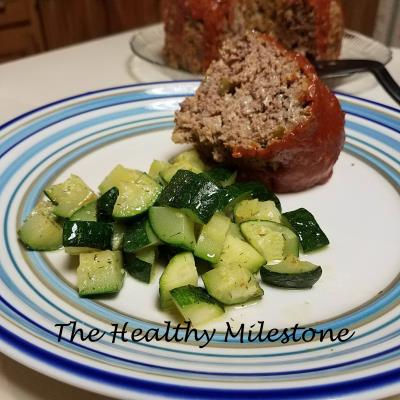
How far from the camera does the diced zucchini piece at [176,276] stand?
5.36 ft

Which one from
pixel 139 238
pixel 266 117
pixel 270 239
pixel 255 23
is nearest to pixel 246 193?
pixel 270 239

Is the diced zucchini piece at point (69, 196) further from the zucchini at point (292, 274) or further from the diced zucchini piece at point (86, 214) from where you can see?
the zucchini at point (292, 274)

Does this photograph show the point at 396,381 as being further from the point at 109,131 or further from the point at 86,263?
the point at 109,131

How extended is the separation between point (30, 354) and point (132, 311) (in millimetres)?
390

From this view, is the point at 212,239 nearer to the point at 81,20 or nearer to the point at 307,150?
the point at 307,150

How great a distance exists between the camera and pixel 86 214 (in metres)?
1.90

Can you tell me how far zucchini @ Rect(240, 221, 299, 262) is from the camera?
1827 mm

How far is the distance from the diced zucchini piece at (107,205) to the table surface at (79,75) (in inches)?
55.9

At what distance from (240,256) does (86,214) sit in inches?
21.8

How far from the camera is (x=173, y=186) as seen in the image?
1.85 meters

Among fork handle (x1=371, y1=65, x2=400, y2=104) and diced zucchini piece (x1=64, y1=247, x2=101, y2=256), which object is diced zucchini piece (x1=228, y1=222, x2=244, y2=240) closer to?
diced zucchini piece (x1=64, y1=247, x2=101, y2=256)

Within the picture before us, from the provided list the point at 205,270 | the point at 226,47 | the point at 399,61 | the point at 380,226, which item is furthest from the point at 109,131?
the point at 399,61

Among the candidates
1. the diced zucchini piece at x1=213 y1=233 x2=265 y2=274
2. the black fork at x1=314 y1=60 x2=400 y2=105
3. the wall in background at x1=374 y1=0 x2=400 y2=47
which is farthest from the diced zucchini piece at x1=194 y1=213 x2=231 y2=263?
the wall in background at x1=374 y1=0 x2=400 y2=47

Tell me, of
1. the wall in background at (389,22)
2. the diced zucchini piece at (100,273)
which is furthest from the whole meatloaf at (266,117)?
the wall in background at (389,22)
